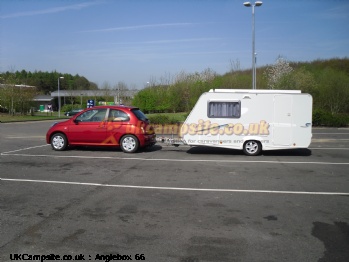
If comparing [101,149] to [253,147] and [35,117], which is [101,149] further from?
[35,117]

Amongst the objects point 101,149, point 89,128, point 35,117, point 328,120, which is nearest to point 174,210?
point 89,128

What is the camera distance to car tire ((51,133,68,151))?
12359mm

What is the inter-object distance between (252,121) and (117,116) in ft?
16.0

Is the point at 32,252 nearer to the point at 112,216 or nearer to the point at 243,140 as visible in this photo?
the point at 112,216

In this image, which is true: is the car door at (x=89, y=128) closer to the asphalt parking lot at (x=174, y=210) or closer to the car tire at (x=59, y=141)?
the car tire at (x=59, y=141)

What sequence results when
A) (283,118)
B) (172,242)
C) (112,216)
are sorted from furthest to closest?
1. (283,118)
2. (112,216)
3. (172,242)

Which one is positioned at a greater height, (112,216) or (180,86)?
(180,86)

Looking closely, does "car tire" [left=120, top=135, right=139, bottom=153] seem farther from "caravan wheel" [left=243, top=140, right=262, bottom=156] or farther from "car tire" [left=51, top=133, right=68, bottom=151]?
"caravan wheel" [left=243, top=140, right=262, bottom=156]

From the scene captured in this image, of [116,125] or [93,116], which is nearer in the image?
[116,125]

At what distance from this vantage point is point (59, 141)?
12.4 meters

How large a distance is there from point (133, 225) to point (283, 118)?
8182 millimetres

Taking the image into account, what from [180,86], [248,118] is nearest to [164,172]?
[248,118]

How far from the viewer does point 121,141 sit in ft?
39.3

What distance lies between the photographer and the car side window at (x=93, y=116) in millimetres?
11961
